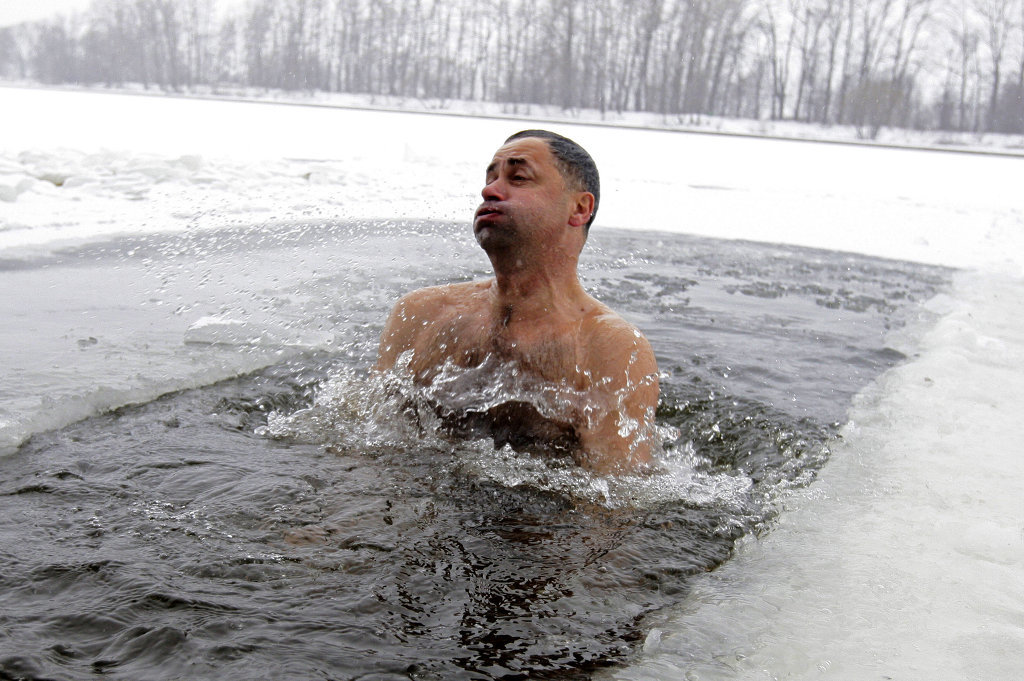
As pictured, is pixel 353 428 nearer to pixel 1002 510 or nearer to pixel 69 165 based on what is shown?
pixel 1002 510

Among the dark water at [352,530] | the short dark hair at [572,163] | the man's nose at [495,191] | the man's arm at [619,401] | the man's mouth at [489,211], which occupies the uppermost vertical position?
the short dark hair at [572,163]

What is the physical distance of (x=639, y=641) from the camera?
6.16 feet

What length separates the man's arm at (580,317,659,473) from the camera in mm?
2684

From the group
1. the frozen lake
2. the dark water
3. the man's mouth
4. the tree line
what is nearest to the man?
the man's mouth

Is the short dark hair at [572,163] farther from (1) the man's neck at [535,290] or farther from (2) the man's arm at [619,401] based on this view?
(2) the man's arm at [619,401]

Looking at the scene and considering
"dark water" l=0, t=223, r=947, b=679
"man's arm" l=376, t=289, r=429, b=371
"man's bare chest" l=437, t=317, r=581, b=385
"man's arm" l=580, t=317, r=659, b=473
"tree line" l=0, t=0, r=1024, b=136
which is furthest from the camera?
"tree line" l=0, t=0, r=1024, b=136

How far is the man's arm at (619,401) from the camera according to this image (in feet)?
8.80

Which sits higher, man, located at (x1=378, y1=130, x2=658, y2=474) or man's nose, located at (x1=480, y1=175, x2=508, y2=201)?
man's nose, located at (x1=480, y1=175, x2=508, y2=201)

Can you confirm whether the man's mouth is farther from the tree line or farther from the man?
the tree line

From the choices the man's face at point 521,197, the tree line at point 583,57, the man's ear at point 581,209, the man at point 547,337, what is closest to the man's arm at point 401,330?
the man at point 547,337

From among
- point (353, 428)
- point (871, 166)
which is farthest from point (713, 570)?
point (871, 166)

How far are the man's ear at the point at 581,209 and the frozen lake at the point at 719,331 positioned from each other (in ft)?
3.65

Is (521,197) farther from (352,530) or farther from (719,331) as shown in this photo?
(719,331)

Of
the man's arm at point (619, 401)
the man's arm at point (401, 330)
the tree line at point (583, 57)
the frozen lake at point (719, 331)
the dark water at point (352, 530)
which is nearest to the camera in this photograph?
the dark water at point (352, 530)
